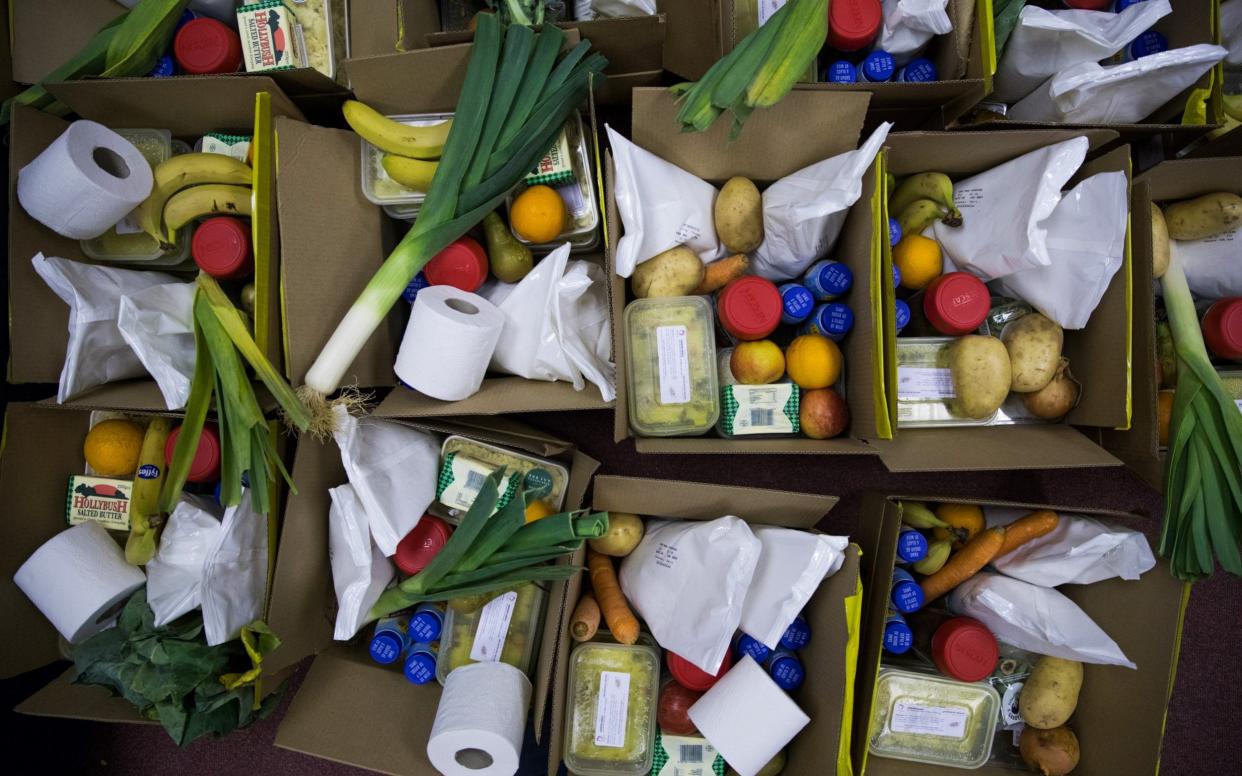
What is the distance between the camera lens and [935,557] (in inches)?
53.4

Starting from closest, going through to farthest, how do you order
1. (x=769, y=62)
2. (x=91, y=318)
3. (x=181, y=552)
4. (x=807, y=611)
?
(x=769, y=62)
(x=91, y=318)
(x=181, y=552)
(x=807, y=611)

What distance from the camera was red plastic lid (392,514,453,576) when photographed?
1266mm

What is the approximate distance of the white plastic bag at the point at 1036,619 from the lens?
4.02 feet

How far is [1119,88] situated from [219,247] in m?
1.69

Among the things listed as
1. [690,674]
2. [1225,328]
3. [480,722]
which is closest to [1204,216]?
[1225,328]

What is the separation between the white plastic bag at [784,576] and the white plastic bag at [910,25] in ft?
3.03

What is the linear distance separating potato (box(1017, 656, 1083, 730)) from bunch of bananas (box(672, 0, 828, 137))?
1193mm

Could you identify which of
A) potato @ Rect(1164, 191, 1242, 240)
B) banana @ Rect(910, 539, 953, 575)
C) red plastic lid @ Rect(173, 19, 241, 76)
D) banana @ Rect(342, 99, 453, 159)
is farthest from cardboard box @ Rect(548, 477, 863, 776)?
red plastic lid @ Rect(173, 19, 241, 76)

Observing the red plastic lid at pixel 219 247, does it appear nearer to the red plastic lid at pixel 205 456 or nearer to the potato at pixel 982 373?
the red plastic lid at pixel 205 456

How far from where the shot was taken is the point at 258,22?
4.12ft

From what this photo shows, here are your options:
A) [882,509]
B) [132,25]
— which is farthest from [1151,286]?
[132,25]

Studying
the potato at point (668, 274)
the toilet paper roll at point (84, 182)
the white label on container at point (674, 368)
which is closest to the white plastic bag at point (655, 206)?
the potato at point (668, 274)

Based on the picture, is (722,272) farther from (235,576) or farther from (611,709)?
(235,576)

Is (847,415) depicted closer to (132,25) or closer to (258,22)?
(258,22)
